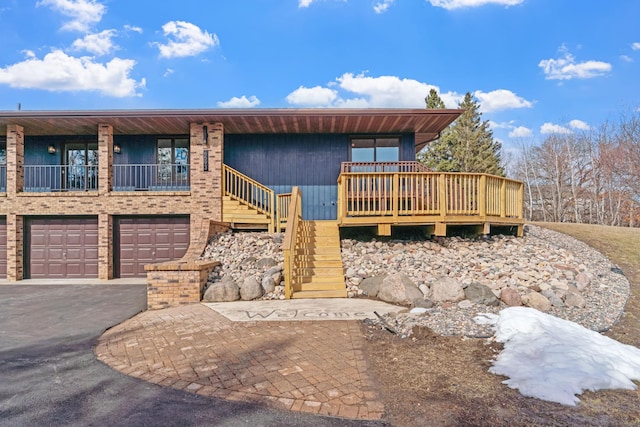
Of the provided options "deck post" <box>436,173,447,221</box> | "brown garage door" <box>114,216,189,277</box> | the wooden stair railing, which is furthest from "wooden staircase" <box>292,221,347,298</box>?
"brown garage door" <box>114,216,189,277</box>

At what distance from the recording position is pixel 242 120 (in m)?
10.5

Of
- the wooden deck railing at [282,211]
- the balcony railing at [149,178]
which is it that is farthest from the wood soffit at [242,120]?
the wooden deck railing at [282,211]

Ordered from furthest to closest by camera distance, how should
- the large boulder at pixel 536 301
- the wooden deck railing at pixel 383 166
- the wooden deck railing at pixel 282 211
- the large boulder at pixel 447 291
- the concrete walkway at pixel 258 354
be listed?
the wooden deck railing at pixel 383 166 → the wooden deck railing at pixel 282 211 → the large boulder at pixel 447 291 → the large boulder at pixel 536 301 → the concrete walkway at pixel 258 354

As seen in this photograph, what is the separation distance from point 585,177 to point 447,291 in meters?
28.1

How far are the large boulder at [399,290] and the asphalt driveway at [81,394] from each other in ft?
13.4

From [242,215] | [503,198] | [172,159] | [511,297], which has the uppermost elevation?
[172,159]

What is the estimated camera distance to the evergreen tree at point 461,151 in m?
27.5

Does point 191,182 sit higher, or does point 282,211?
point 191,182

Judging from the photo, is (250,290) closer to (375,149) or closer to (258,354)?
(258,354)

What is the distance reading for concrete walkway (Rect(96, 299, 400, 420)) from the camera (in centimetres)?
300

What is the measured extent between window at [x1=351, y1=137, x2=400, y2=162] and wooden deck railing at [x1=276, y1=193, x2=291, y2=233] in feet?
10.1

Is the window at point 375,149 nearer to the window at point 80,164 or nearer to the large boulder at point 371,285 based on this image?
the large boulder at point 371,285

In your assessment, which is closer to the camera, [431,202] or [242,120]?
[431,202]

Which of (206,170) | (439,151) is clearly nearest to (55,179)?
(206,170)
